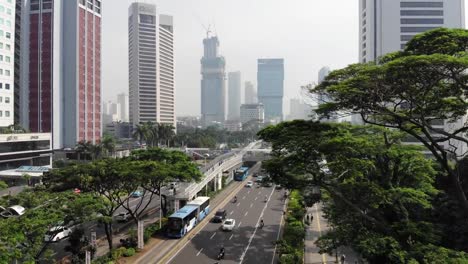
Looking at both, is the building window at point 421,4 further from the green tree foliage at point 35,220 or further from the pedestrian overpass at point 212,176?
the green tree foliage at point 35,220

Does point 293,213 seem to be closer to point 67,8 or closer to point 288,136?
point 288,136

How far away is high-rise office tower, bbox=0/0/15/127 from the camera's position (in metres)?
63.1

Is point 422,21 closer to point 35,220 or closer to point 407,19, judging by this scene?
point 407,19

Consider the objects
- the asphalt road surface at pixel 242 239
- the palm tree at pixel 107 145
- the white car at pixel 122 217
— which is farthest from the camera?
the palm tree at pixel 107 145

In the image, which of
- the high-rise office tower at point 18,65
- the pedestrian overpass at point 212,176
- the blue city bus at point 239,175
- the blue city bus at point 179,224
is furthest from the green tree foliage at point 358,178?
the high-rise office tower at point 18,65

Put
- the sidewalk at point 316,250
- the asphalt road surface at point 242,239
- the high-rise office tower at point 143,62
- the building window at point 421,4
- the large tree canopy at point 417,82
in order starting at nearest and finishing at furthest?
the large tree canopy at point 417,82 → the sidewalk at point 316,250 → the asphalt road surface at point 242,239 → the building window at point 421,4 → the high-rise office tower at point 143,62

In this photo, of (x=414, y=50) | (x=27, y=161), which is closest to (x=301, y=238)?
(x=414, y=50)

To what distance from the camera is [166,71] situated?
179 metres

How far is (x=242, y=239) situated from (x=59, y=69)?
7296cm

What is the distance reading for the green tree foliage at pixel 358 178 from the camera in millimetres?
19547

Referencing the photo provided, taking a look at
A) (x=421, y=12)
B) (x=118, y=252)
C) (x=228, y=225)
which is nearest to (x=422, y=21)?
(x=421, y=12)

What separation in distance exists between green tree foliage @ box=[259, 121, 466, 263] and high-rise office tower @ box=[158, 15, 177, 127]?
152m

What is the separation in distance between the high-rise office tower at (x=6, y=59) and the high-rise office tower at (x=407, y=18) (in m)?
67.3

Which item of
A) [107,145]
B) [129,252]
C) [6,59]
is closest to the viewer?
[129,252]
